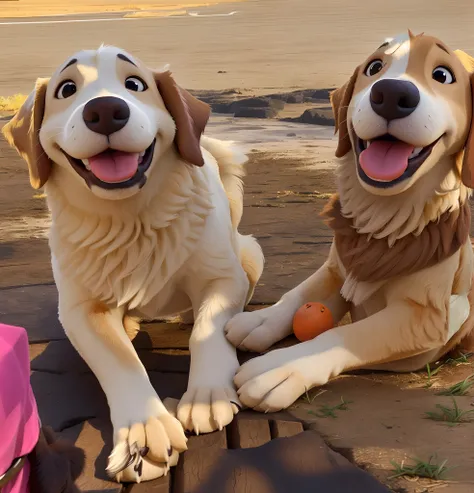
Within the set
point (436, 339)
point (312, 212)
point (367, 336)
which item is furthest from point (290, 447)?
point (312, 212)

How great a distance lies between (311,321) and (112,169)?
1012 millimetres

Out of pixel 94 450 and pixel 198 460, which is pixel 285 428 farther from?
pixel 94 450

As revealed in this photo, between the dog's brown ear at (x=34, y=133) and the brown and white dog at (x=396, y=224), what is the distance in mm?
885

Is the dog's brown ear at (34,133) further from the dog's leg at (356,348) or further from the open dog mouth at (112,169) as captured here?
the dog's leg at (356,348)

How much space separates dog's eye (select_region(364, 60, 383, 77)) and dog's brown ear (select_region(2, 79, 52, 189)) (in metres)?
1.15

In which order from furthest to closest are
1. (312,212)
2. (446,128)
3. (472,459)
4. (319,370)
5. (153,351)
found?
(312,212) → (153,351) → (319,370) → (446,128) → (472,459)

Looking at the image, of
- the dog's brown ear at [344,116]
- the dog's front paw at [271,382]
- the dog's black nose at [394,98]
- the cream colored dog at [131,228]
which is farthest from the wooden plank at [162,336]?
the dog's black nose at [394,98]

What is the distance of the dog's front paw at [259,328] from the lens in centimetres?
277

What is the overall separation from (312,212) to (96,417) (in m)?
2.68

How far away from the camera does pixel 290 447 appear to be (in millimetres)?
2199

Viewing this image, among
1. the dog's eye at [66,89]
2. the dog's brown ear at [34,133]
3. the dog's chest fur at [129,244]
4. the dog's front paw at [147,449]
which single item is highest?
the dog's eye at [66,89]

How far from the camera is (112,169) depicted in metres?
2.44

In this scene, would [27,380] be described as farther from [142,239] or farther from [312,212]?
[312,212]

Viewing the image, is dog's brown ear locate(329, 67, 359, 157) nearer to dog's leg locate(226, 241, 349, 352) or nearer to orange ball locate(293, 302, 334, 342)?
dog's leg locate(226, 241, 349, 352)
